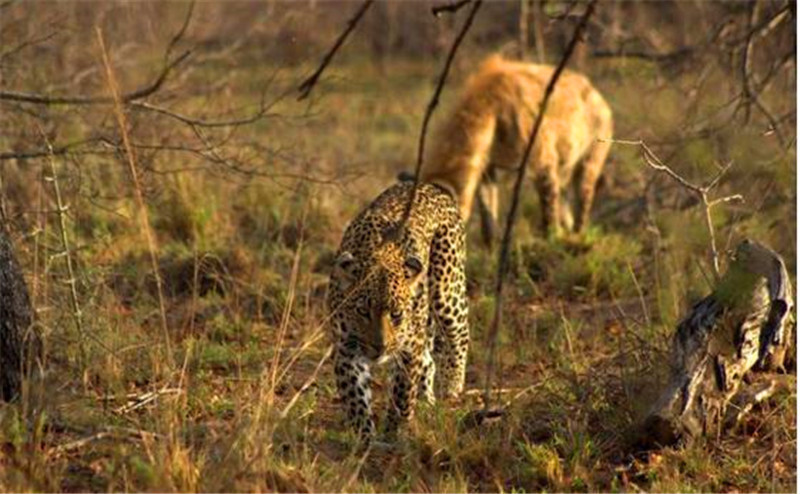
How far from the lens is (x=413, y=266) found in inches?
276

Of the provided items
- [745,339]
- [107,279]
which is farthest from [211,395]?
[745,339]

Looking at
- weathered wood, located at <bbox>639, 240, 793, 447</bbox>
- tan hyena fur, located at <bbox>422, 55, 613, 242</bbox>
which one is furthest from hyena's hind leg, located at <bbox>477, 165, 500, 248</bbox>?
weathered wood, located at <bbox>639, 240, 793, 447</bbox>

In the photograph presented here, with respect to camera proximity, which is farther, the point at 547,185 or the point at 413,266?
the point at 547,185

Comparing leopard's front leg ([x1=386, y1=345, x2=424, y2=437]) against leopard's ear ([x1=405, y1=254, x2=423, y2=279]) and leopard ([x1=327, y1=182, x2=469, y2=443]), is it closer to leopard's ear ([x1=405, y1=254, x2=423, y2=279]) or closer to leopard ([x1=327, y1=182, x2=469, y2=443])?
leopard ([x1=327, y1=182, x2=469, y2=443])

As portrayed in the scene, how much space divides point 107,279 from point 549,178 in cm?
414

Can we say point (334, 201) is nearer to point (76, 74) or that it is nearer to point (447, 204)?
point (76, 74)

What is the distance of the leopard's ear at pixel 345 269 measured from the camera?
22.6 feet

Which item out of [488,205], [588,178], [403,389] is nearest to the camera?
[403,389]

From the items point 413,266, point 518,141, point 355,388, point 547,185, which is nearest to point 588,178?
point 547,185

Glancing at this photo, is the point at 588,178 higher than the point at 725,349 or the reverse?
the reverse

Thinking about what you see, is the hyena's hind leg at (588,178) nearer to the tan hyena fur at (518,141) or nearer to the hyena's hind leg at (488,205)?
the tan hyena fur at (518,141)

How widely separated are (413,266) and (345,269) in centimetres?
33

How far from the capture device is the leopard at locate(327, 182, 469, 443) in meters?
6.73

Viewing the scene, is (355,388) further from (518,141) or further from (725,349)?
(518,141)
